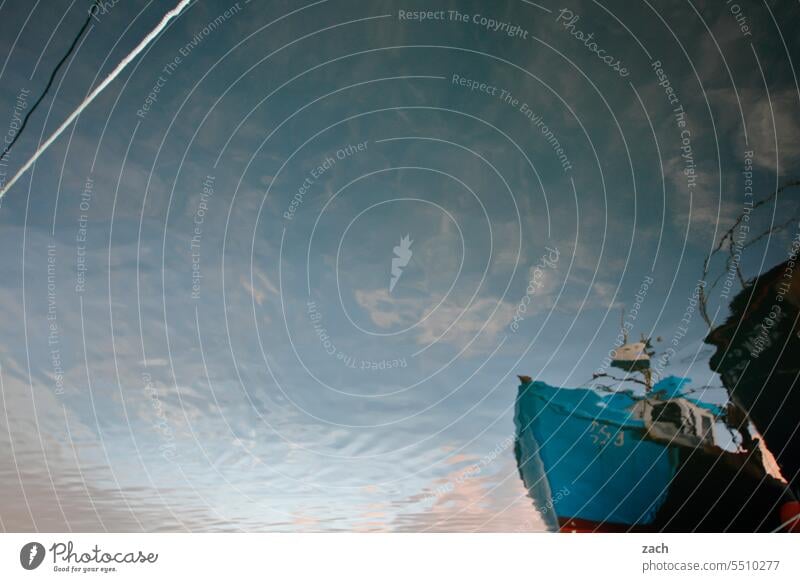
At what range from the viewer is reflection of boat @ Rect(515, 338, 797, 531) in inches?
441

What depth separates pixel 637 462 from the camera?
39.3ft

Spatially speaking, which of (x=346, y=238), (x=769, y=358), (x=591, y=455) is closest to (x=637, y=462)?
(x=591, y=455)

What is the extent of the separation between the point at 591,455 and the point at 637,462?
998 millimetres

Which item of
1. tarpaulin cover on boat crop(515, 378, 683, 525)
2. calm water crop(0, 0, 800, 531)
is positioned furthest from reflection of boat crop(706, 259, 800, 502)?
tarpaulin cover on boat crop(515, 378, 683, 525)

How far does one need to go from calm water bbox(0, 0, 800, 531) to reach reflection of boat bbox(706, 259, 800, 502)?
0.39 metres

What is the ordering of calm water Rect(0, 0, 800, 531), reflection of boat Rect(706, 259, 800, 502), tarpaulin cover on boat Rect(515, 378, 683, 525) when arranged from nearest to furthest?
calm water Rect(0, 0, 800, 531)
reflection of boat Rect(706, 259, 800, 502)
tarpaulin cover on boat Rect(515, 378, 683, 525)

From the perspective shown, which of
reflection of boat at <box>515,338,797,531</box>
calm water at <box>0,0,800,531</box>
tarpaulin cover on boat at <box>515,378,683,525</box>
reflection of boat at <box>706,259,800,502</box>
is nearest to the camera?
calm water at <box>0,0,800,531</box>

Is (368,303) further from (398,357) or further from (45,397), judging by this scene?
(45,397)

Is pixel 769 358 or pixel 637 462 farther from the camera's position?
pixel 637 462

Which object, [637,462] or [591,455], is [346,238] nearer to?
[591,455]

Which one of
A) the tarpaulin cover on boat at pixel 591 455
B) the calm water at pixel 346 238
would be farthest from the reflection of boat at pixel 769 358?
the tarpaulin cover on boat at pixel 591 455

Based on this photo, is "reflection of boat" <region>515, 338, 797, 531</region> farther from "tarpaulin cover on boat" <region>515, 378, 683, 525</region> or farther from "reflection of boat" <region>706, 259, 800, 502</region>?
"reflection of boat" <region>706, 259, 800, 502</region>
